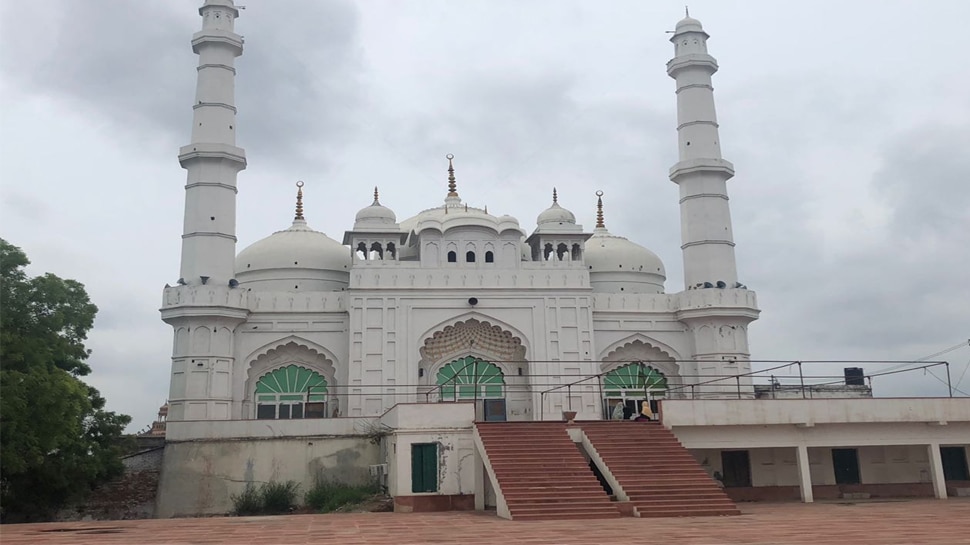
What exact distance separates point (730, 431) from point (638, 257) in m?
12.9

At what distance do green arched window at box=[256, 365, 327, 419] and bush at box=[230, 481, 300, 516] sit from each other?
3635 millimetres

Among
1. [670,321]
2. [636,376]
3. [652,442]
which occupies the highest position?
[670,321]

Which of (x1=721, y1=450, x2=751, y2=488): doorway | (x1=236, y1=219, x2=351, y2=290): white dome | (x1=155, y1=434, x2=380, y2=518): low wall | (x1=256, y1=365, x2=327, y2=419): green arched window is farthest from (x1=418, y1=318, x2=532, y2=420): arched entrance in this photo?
(x1=721, y1=450, x2=751, y2=488): doorway

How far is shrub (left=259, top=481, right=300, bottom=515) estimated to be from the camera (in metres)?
20.1

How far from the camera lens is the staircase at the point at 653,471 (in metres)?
13.8

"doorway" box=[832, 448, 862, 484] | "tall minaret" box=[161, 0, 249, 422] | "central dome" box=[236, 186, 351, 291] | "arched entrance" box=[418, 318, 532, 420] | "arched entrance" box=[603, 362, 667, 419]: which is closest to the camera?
"doorway" box=[832, 448, 862, 484]

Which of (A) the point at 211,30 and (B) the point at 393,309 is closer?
(B) the point at 393,309

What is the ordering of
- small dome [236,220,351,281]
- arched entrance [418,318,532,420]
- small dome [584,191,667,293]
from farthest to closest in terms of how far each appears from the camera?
1. small dome [584,191,667,293]
2. small dome [236,220,351,281]
3. arched entrance [418,318,532,420]

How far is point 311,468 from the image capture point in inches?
838

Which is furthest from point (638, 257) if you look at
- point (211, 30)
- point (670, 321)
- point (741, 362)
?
point (211, 30)

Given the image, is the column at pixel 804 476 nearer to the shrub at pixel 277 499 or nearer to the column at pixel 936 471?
the column at pixel 936 471

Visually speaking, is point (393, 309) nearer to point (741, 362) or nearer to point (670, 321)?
point (670, 321)

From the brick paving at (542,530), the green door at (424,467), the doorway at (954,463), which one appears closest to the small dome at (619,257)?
the doorway at (954,463)

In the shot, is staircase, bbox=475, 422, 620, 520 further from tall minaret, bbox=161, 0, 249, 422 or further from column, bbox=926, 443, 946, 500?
tall minaret, bbox=161, 0, 249, 422
